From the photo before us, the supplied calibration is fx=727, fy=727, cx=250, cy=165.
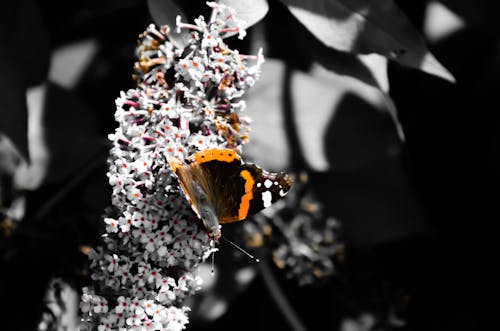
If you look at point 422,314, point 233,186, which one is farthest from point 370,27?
point 422,314

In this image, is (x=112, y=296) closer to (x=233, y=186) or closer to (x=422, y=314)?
(x=233, y=186)

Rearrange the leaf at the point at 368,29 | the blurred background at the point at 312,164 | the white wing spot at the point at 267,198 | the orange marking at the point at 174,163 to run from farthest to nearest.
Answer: the blurred background at the point at 312,164 → the leaf at the point at 368,29 → the white wing spot at the point at 267,198 → the orange marking at the point at 174,163

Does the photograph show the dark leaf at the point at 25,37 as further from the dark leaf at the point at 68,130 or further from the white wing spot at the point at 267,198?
the white wing spot at the point at 267,198

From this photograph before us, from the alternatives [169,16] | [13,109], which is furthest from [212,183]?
[13,109]

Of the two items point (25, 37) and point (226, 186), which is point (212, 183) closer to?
point (226, 186)

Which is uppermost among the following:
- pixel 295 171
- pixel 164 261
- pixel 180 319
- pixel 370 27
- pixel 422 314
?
pixel 370 27

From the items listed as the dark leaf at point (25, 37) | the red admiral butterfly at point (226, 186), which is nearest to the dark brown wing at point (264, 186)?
the red admiral butterfly at point (226, 186)
